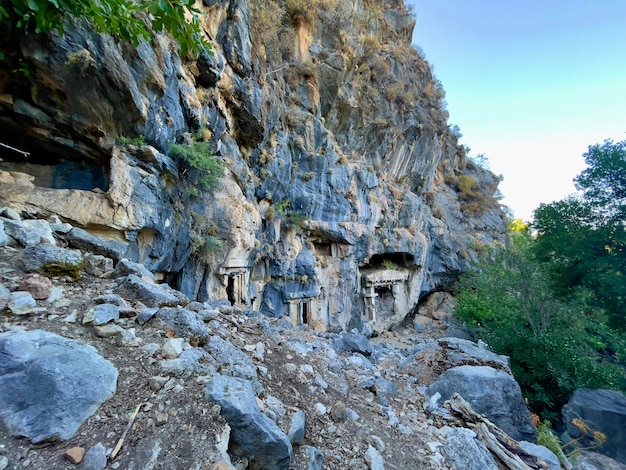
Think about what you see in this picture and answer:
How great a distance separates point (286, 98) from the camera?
970cm

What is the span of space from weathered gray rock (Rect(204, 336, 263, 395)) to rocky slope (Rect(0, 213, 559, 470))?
0.04 feet

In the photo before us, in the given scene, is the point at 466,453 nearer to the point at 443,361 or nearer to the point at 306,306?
the point at 443,361

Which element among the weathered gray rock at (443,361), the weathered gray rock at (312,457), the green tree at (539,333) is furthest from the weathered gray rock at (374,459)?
the green tree at (539,333)

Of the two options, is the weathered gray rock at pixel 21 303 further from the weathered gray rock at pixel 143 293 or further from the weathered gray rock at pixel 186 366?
the weathered gray rock at pixel 186 366

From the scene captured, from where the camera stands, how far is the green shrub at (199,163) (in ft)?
17.4

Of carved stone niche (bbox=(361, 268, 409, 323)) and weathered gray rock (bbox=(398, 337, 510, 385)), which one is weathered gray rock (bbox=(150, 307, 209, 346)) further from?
carved stone niche (bbox=(361, 268, 409, 323))

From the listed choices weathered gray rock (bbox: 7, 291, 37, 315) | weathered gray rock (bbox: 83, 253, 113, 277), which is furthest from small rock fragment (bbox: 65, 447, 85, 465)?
weathered gray rock (bbox: 83, 253, 113, 277)

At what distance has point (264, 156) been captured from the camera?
27.4 feet

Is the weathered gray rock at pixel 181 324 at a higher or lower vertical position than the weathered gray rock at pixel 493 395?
higher

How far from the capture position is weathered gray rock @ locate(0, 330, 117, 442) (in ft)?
3.45

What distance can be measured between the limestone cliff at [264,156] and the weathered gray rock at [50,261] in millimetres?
2188

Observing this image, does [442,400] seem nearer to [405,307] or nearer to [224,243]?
[224,243]

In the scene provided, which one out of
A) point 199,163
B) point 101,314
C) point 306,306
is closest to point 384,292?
point 306,306

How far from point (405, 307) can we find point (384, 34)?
15.3 m
